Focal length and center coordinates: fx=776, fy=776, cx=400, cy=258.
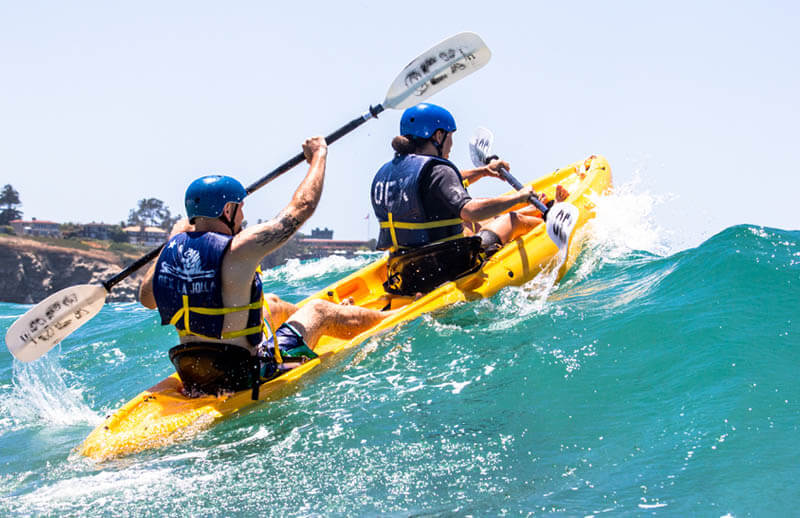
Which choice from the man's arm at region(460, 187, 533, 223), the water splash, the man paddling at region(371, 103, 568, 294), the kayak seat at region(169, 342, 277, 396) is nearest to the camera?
the kayak seat at region(169, 342, 277, 396)

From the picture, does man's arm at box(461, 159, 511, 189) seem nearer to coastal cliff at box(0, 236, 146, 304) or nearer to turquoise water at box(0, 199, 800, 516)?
turquoise water at box(0, 199, 800, 516)

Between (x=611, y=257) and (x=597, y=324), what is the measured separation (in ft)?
8.75

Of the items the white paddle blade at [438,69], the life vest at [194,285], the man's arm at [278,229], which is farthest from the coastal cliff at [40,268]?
the man's arm at [278,229]

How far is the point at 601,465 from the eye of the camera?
3.60m

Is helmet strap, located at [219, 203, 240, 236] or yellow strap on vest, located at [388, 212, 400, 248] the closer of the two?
helmet strap, located at [219, 203, 240, 236]

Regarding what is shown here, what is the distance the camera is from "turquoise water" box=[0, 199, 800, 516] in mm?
3369

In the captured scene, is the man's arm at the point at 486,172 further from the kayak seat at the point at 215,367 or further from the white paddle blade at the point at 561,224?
the kayak seat at the point at 215,367

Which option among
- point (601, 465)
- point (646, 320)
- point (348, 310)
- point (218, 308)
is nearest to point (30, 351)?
point (218, 308)

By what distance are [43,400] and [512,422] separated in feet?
12.2

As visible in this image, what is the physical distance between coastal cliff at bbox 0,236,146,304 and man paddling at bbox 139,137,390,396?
80691 mm

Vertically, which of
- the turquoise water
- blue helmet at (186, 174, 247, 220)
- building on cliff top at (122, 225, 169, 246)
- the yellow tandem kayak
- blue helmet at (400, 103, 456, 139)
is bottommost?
the turquoise water

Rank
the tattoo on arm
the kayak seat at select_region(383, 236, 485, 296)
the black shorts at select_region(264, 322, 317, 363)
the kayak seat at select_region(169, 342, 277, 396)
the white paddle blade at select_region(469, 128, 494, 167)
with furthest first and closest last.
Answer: the white paddle blade at select_region(469, 128, 494, 167) < the kayak seat at select_region(383, 236, 485, 296) < the black shorts at select_region(264, 322, 317, 363) < the kayak seat at select_region(169, 342, 277, 396) < the tattoo on arm

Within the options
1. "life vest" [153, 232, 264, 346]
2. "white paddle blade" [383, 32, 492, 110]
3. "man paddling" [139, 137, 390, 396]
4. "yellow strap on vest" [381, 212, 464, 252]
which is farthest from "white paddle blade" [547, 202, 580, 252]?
"life vest" [153, 232, 264, 346]

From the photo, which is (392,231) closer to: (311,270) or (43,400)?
(43,400)
